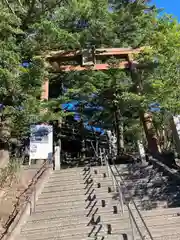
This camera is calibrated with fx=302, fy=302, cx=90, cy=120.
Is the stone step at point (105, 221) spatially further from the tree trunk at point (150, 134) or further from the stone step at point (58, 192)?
the tree trunk at point (150, 134)

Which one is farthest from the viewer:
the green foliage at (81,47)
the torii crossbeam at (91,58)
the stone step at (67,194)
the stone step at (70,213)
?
the torii crossbeam at (91,58)

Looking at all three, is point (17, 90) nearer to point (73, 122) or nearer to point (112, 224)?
point (112, 224)

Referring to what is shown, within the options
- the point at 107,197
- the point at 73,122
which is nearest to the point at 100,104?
the point at 73,122

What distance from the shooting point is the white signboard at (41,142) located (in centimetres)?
1130

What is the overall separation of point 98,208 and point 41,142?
15.8 ft

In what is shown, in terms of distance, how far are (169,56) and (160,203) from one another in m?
5.84

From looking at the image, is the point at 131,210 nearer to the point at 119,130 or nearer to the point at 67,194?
the point at 67,194

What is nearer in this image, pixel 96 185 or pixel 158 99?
pixel 96 185

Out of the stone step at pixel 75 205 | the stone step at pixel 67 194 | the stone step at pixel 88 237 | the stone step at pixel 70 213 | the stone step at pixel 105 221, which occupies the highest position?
the stone step at pixel 67 194

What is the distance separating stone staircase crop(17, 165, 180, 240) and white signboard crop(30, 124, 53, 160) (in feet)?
4.95

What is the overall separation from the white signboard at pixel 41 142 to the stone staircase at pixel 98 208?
1509mm

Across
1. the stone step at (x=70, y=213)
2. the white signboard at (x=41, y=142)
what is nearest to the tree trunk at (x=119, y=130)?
the white signboard at (x=41, y=142)

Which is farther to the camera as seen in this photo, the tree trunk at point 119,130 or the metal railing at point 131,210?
the tree trunk at point 119,130

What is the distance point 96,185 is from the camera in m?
8.81
